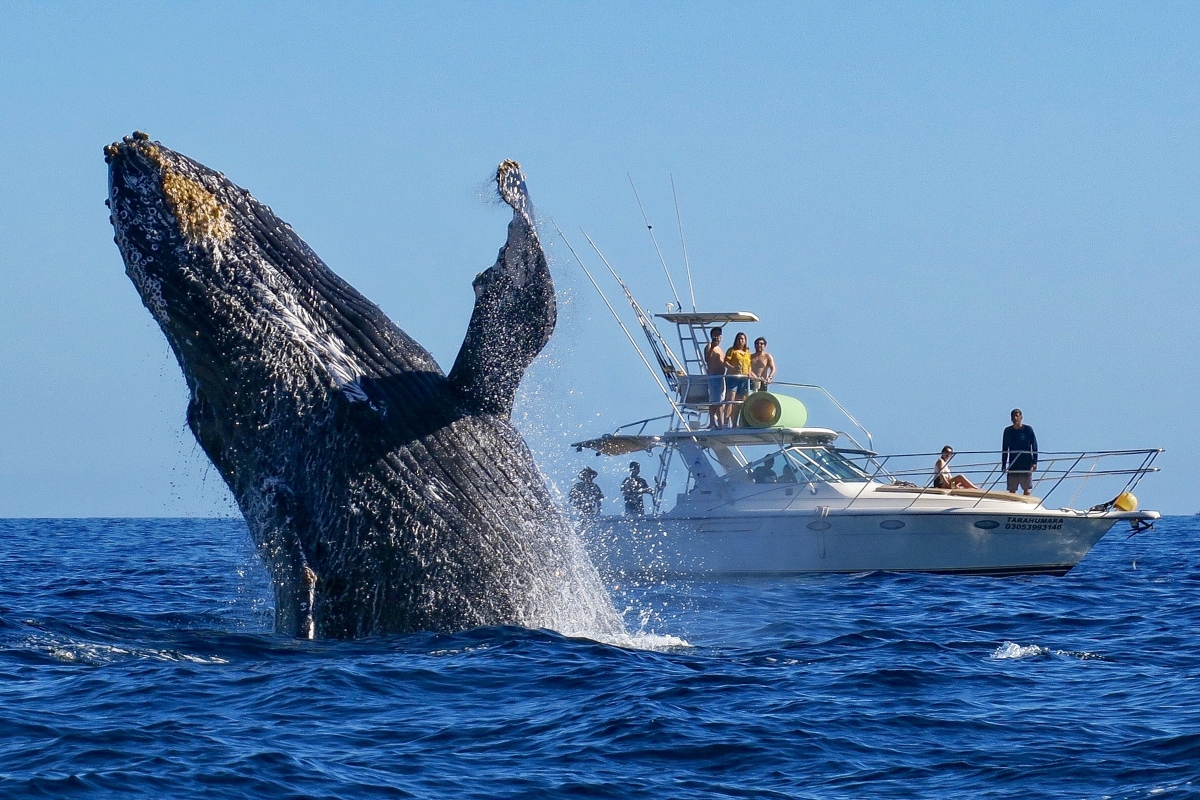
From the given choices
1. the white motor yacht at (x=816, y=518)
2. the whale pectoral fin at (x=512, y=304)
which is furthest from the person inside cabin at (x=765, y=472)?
the whale pectoral fin at (x=512, y=304)

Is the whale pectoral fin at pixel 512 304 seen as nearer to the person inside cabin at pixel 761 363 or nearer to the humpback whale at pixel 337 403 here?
the humpback whale at pixel 337 403

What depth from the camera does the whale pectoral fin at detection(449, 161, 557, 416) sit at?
8.62 metres

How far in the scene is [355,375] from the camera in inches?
351

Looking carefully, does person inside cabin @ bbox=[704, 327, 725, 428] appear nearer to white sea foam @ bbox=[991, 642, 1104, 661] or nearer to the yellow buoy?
the yellow buoy

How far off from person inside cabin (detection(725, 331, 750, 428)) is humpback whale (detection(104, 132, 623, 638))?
45.4 ft

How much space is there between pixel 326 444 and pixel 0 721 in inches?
98.0

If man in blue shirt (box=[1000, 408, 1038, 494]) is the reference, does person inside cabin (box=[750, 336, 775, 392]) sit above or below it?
above

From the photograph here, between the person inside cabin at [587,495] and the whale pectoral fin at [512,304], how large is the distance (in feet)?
48.9

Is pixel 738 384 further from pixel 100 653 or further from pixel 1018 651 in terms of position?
pixel 100 653

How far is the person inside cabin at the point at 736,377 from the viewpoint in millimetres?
23031

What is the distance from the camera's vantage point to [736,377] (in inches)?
912

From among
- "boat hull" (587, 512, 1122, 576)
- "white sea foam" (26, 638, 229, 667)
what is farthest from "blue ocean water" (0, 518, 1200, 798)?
"boat hull" (587, 512, 1122, 576)

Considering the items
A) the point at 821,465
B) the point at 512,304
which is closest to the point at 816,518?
the point at 821,465

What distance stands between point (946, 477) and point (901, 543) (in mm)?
2403
